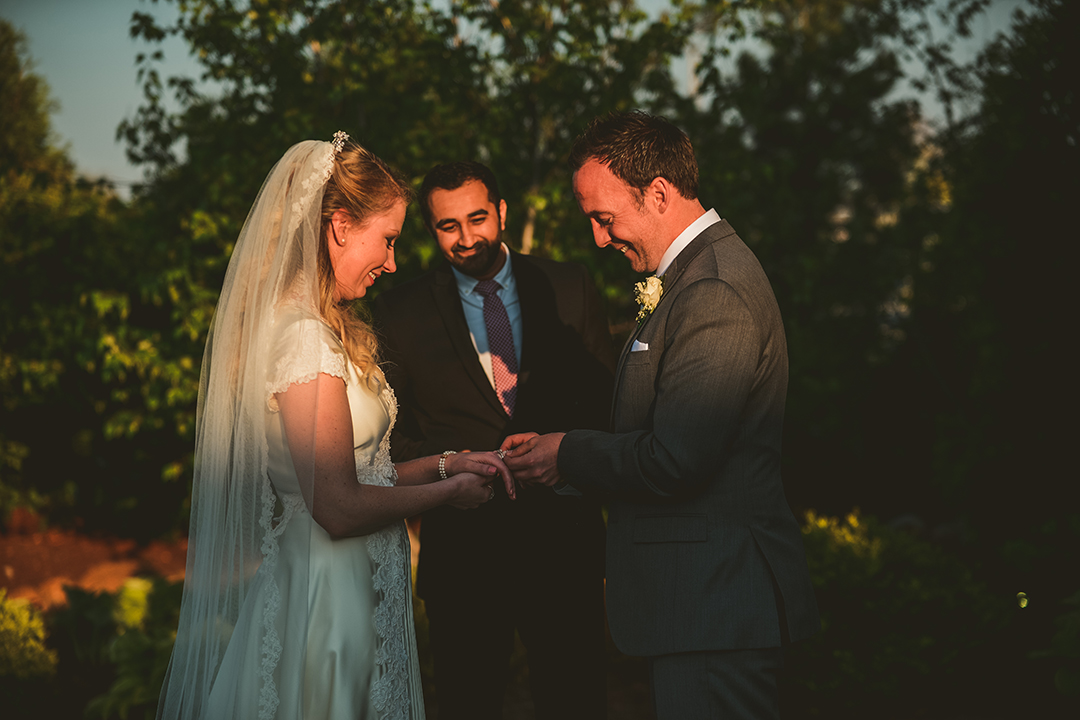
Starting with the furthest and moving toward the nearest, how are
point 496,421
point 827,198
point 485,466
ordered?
1. point 827,198
2. point 496,421
3. point 485,466

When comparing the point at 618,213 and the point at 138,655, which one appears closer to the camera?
the point at 618,213

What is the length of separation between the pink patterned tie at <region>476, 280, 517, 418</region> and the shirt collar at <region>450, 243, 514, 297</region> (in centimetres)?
3

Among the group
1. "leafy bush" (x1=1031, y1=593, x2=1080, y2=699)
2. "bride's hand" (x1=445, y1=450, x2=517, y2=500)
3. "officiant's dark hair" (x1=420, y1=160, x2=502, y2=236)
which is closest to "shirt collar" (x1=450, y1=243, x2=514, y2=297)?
"officiant's dark hair" (x1=420, y1=160, x2=502, y2=236)

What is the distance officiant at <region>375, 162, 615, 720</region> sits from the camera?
3.34 meters

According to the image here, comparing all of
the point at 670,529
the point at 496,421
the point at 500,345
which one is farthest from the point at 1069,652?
the point at 500,345

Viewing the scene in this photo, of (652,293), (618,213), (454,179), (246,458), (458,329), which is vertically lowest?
(246,458)

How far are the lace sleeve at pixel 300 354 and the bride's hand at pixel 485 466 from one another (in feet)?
2.15

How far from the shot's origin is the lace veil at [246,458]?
7.83 feet

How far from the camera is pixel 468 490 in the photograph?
106 inches

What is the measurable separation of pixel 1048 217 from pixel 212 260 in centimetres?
553

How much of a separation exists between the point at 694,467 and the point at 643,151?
3.23 ft

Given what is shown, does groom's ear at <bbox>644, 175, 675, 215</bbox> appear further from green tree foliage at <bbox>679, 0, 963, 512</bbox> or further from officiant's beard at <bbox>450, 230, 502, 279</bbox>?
green tree foliage at <bbox>679, 0, 963, 512</bbox>

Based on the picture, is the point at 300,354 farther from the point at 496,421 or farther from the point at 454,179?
the point at 454,179

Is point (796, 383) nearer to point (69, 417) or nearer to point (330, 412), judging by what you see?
point (330, 412)
